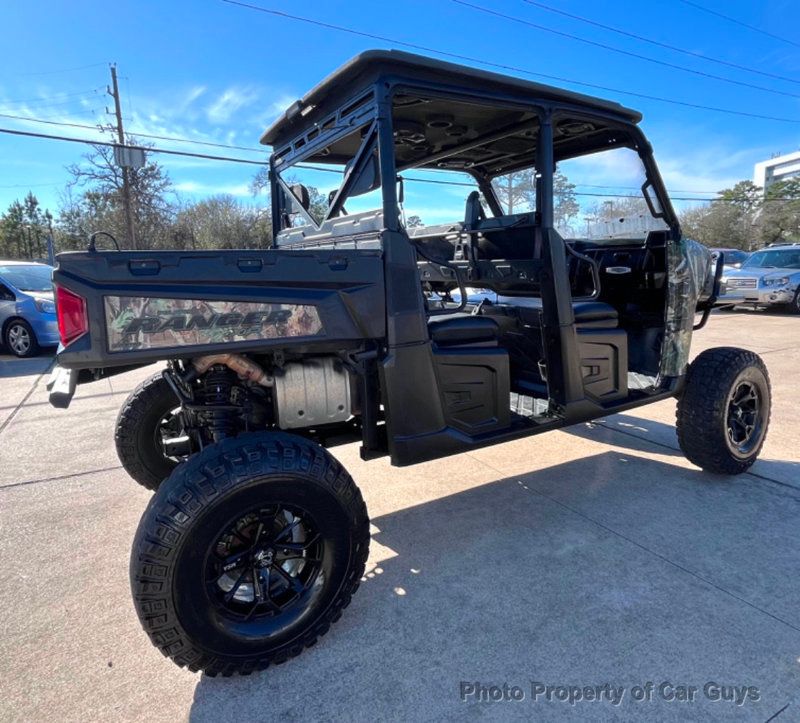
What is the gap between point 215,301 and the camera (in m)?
1.97

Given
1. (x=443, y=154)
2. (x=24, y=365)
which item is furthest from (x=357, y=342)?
(x=24, y=365)

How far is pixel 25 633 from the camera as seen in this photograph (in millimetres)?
2172

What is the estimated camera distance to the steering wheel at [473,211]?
3709 millimetres

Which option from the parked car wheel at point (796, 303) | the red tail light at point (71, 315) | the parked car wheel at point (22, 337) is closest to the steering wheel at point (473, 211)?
the red tail light at point (71, 315)

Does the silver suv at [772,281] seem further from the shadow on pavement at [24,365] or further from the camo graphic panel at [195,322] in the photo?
the shadow on pavement at [24,365]

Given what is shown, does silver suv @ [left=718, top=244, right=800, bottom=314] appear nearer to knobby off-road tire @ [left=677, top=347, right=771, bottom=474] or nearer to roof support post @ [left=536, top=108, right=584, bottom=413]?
knobby off-road tire @ [left=677, top=347, right=771, bottom=474]

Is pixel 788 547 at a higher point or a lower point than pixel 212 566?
lower

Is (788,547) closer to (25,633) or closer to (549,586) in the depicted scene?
(549,586)

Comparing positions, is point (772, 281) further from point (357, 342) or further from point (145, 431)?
point (145, 431)

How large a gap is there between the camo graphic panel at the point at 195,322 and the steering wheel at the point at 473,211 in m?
1.93

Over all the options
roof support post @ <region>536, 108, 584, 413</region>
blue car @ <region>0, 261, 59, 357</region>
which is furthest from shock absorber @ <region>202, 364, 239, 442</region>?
blue car @ <region>0, 261, 59, 357</region>

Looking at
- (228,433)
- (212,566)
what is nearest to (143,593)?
(212,566)

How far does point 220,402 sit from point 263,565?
76cm

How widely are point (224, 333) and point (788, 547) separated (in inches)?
117
